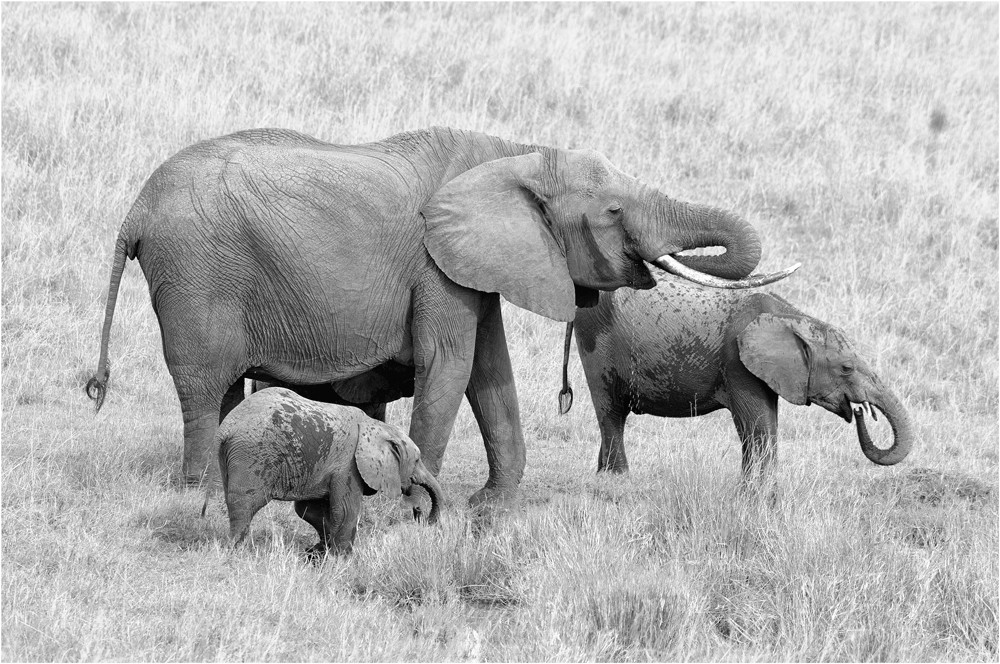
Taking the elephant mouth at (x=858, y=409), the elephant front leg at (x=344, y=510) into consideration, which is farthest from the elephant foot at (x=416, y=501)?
the elephant mouth at (x=858, y=409)

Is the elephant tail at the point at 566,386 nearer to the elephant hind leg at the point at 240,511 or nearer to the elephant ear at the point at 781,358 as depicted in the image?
the elephant ear at the point at 781,358

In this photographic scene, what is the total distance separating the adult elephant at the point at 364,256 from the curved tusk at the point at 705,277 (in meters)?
0.02

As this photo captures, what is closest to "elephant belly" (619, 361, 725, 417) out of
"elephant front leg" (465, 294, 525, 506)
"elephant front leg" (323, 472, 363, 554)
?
"elephant front leg" (465, 294, 525, 506)

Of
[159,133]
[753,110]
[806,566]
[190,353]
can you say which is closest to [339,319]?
[190,353]

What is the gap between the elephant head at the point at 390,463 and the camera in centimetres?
662

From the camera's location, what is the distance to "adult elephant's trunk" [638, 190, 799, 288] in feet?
23.2

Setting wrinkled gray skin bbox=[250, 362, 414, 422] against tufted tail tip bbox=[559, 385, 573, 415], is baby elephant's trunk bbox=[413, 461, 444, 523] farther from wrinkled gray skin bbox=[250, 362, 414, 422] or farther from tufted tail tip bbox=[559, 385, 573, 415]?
tufted tail tip bbox=[559, 385, 573, 415]

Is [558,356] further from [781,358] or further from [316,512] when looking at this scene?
[316,512]

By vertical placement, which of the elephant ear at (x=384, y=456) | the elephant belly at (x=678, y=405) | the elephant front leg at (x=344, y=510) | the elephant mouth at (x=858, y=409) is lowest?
the elephant belly at (x=678, y=405)

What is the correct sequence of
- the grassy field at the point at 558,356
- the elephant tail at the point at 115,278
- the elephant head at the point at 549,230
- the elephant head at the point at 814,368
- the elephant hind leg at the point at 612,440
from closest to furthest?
the grassy field at the point at 558,356
the elephant head at the point at 549,230
the elephant tail at the point at 115,278
the elephant head at the point at 814,368
the elephant hind leg at the point at 612,440

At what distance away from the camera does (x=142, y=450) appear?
8.38 m

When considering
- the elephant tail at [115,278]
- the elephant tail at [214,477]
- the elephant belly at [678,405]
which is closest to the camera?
the elephant tail at [214,477]

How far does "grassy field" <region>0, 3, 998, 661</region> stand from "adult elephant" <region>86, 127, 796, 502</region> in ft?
2.70

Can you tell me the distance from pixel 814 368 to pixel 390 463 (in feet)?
9.07
